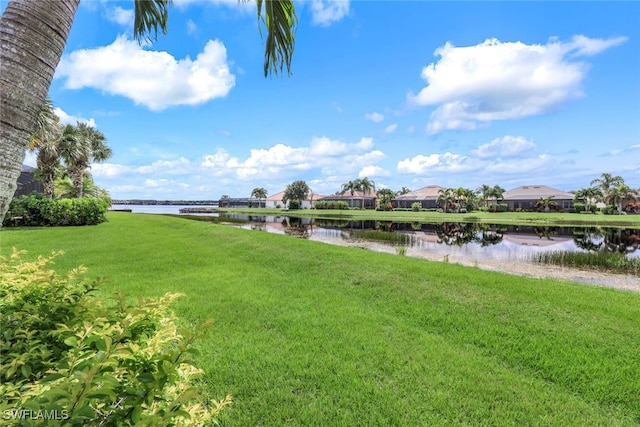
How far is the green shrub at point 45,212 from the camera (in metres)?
18.5

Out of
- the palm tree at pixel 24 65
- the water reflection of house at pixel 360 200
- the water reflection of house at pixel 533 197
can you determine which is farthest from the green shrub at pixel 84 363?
the water reflection of house at pixel 360 200

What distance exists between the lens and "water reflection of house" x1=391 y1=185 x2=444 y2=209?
81562 millimetres

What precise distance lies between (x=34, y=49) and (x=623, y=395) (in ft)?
19.5

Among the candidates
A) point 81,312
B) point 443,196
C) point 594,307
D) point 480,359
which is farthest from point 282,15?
point 443,196

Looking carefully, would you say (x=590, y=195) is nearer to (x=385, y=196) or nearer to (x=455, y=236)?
(x=385, y=196)

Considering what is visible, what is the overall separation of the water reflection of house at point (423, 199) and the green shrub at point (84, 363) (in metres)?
81.7

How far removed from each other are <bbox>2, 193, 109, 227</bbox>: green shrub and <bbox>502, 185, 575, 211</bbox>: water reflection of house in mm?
79396

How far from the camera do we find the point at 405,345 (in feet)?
14.8

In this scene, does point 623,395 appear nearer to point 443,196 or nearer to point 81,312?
point 81,312

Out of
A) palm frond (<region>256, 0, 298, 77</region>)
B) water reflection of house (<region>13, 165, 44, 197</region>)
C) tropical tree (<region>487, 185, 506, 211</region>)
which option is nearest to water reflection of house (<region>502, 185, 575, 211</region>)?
tropical tree (<region>487, 185, 506, 211</region>)

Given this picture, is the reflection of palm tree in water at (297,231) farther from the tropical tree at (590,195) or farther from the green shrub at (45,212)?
the tropical tree at (590,195)

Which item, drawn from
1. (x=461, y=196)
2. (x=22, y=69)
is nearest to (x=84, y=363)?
(x=22, y=69)

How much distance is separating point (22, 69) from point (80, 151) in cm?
2790

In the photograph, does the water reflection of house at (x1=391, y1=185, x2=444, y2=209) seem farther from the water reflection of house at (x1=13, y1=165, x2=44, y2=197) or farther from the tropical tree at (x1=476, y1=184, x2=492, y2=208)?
the water reflection of house at (x1=13, y1=165, x2=44, y2=197)
